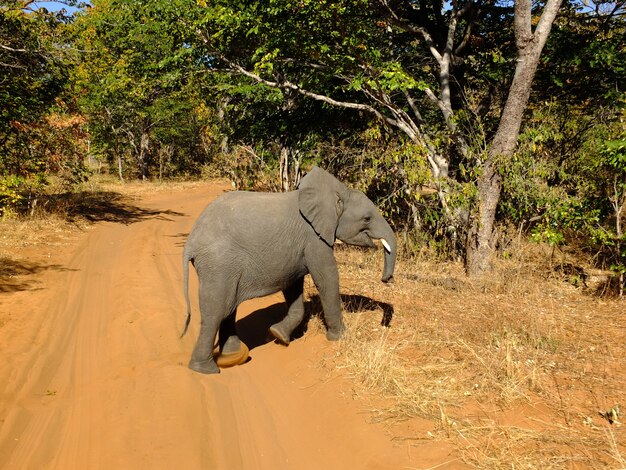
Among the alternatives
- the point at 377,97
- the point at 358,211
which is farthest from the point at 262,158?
the point at 358,211

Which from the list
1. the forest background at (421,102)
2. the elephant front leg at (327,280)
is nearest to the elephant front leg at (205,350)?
the elephant front leg at (327,280)

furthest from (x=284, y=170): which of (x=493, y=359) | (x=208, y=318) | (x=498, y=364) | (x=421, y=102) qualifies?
(x=498, y=364)

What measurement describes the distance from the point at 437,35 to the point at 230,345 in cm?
995

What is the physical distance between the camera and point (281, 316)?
7.65 meters

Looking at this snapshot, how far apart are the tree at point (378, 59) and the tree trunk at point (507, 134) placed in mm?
17

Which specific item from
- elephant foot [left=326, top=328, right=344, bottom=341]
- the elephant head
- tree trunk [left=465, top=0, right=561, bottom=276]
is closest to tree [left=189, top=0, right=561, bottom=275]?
tree trunk [left=465, top=0, right=561, bottom=276]

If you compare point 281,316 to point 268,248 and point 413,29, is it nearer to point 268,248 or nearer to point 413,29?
point 268,248

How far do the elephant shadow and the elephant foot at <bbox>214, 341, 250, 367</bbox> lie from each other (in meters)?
0.61

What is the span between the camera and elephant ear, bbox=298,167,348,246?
19.4 feet

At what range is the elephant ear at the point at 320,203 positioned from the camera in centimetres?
591

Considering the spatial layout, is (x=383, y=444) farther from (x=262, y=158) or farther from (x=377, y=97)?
(x=262, y=158)

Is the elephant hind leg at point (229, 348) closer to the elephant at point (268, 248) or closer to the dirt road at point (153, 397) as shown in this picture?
the elephant at point (268, 248)

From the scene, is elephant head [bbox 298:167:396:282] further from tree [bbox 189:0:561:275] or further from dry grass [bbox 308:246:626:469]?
tree [bbox 189:0:561:275]

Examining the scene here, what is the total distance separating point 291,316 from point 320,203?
5.36 feet
